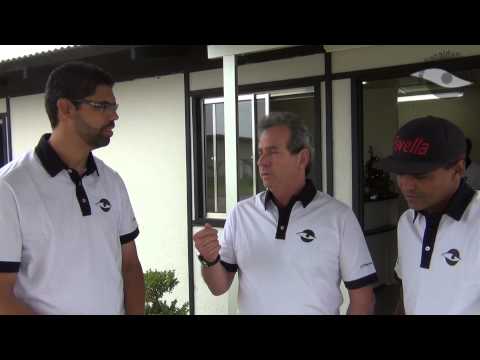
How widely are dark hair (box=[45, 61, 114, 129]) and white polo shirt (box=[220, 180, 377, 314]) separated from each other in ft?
2.54

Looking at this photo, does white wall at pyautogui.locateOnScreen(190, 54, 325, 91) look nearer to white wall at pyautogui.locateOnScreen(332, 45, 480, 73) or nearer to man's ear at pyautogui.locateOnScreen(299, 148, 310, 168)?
white wall at pyautogui.locateOnScreen(332, 45, 480, 73)

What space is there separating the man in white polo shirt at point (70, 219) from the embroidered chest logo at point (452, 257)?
1.04 metres

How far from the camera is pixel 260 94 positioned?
4.94 metres

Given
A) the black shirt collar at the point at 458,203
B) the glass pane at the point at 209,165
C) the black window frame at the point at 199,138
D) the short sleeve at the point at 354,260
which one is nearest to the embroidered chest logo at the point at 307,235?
the short sleeve at the point at 354,260

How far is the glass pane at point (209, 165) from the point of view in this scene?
17.5 feet

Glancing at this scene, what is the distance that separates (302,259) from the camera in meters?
Answer: 1.69

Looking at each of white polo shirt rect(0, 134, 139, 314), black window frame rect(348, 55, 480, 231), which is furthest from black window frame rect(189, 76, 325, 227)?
white polo shirt rect(0, 134, 139, 314)

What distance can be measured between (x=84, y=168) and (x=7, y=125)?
21.2ft

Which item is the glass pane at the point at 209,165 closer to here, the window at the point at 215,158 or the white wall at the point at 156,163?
the window at the point at 215,158

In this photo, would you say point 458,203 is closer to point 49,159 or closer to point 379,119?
point 49,159

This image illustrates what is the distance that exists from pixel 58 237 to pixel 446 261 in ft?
3.70
